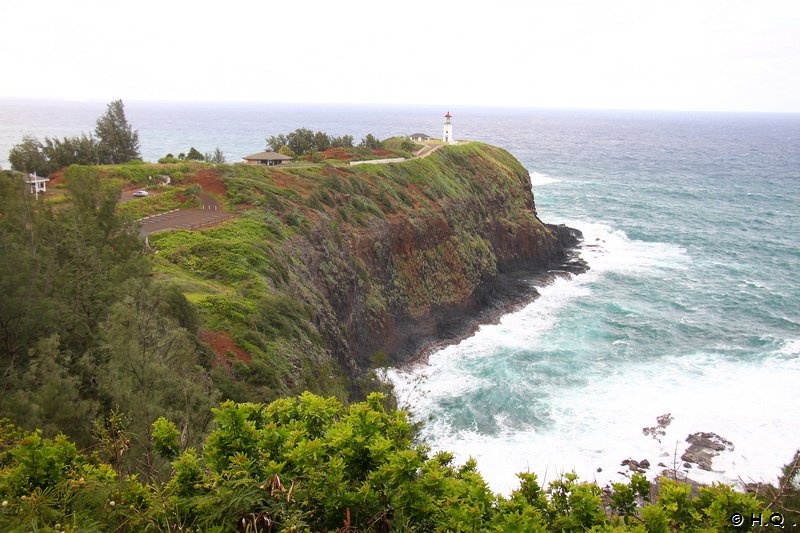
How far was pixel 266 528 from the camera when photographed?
758cm

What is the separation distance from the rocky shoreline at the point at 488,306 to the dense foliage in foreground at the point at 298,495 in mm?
26904

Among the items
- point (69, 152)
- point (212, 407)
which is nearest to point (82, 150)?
point (69, 152)

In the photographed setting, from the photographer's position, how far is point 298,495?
320 inches

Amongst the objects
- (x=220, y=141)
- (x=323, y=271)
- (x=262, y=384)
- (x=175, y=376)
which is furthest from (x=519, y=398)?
(x=220, y=141)

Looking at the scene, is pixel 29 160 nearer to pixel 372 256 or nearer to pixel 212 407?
pixel 372 256

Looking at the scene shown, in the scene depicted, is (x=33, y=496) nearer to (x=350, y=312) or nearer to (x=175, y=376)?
Answer: (x=175, y=376)

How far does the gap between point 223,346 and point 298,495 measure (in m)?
15.1

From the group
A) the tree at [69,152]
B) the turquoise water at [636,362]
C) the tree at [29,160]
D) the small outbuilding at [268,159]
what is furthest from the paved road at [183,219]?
the small outbuilding at [268,159]

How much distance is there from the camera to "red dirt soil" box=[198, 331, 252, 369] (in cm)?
2139

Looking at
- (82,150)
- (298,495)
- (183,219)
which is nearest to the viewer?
(298,495)

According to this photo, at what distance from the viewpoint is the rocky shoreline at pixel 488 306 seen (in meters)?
38.4

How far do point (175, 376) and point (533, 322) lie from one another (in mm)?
34409

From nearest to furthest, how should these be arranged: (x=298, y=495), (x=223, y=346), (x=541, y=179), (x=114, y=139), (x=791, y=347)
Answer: (x=298, y=495) → (x=223, y=346) → (x=791, y=347) → (x=114, y=139) → (x=541, y=179)

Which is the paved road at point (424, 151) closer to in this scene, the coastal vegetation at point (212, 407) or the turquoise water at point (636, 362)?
the turquoise water at point (636, 362)
